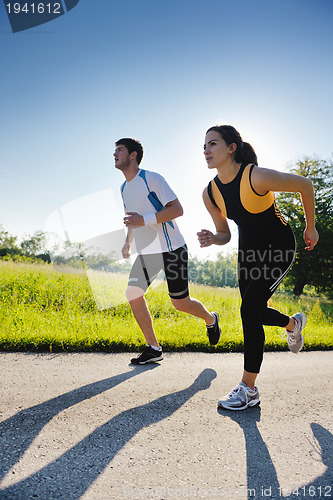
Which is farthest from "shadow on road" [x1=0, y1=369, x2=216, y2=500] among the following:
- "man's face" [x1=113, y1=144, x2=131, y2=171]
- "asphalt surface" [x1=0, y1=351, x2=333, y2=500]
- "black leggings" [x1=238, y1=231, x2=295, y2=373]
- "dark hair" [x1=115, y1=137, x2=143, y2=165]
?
"dark hair" [x1=115, y1=137, x2=143, y2=165]

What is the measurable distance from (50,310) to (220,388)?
4.00 metres

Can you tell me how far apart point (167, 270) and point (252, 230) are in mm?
1155

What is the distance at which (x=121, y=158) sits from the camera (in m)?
3.81

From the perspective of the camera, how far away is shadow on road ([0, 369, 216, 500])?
5.02ft

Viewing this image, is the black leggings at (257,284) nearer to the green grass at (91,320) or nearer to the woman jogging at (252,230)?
the woman jogging at (252,230)

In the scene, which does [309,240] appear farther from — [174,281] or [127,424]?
[127,424]

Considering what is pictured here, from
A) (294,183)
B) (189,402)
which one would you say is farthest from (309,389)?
(294,183)

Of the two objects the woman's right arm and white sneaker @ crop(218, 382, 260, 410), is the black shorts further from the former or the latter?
white sneaker @ crop(218, 382, 260, 410)

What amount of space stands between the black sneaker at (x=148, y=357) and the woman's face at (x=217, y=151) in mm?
2034

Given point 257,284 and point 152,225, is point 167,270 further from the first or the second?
point 257,284

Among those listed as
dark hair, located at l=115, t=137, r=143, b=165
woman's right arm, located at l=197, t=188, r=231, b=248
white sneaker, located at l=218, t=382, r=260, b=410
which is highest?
dark hair, located at l=115, t=137, r=143, b=165

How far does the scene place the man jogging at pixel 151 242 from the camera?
3.64 meters

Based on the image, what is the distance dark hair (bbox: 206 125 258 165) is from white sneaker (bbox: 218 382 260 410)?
183 cm

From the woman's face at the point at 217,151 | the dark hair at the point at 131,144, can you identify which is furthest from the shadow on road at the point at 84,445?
the dark hair at the point at 131,144
